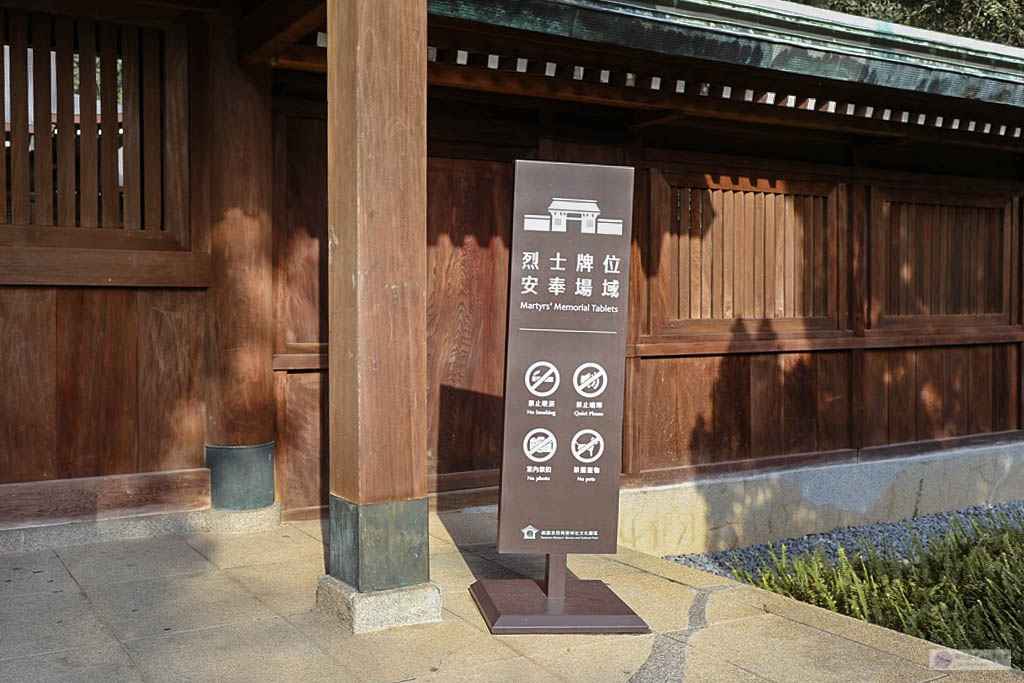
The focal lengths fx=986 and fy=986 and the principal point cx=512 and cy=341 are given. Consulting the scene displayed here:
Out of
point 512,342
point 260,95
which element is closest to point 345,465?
point 512,342

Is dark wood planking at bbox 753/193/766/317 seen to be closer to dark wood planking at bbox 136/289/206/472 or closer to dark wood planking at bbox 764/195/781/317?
dark wood planking at bbox 764/195/781/317

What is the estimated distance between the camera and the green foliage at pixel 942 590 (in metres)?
Result: 4.59

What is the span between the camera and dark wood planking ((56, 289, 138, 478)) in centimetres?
531

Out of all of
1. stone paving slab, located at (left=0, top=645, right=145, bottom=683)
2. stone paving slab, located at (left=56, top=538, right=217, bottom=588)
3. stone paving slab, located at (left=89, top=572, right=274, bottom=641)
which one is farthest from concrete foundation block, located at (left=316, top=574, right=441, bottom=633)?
stone paving slab, located at (left=56, top=538, right=217, bottom=588)

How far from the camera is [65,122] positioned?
5.26 metres

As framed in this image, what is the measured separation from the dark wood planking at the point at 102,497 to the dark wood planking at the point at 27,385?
0.11m

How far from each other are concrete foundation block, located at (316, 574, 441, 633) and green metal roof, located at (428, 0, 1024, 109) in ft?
9.26

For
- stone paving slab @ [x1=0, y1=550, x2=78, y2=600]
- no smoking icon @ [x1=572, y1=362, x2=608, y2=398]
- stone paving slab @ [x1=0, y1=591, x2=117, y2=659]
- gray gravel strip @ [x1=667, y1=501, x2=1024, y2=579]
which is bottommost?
gray gravel strip @ [x1=667, y1=501, x2=1024, y2=579]

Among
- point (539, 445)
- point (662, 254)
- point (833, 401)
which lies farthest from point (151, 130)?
point (833, 401)

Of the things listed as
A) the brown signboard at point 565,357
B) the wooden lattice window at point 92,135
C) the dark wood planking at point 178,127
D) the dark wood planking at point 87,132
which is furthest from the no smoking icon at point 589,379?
the dark wood planking at point 87,132

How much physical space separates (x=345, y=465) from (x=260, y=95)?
8.54 ft

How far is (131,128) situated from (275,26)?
112 cm

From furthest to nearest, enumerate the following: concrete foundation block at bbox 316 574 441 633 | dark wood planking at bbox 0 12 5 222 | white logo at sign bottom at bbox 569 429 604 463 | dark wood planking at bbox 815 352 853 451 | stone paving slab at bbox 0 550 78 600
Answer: dark wood planking at bbox 815 352 853 451 < dark wood planking at bbox 0 12 5 222 < stone paving slab at bbox 0 550 78 600 < white logo at sign bottom at bbox 569 429 604 463 < concrete foundation block at bbox 316 574 441 633

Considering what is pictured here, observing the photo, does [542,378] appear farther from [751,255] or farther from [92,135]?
[751,255]
